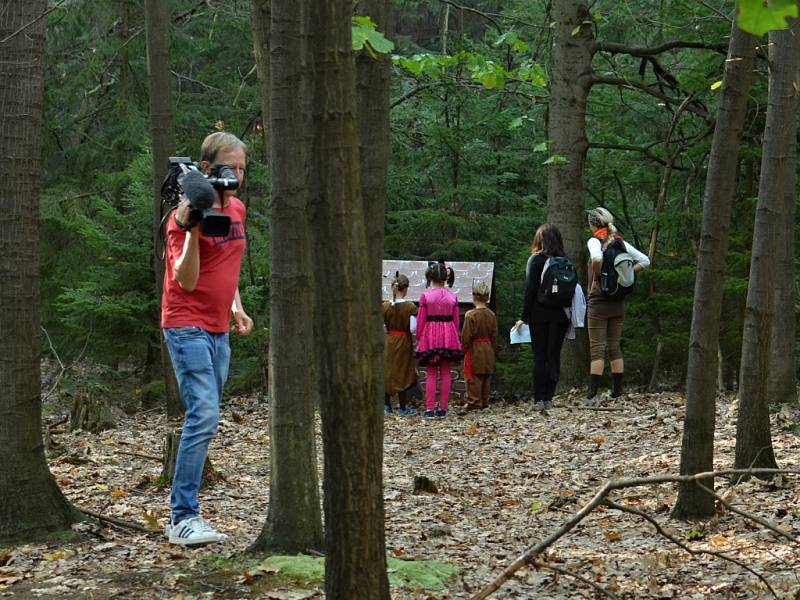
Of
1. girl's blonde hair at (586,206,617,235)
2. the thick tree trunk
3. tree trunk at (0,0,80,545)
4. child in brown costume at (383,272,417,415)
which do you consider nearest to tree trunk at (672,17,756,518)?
the thick tree trunk

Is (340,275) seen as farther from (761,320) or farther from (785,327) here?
(785,327)

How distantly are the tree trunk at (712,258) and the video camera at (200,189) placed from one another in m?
2.83

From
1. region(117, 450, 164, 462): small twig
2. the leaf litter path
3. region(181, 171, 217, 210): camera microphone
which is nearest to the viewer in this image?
the leaf litter path

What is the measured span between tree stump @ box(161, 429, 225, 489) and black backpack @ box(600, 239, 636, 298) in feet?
19.3

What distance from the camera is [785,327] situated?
11.0 meters

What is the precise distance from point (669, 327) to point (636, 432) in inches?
183

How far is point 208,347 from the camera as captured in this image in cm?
551

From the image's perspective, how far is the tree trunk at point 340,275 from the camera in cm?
329

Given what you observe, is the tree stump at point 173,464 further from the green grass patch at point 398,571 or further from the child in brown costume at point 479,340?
the child in brown costume at point 479,340

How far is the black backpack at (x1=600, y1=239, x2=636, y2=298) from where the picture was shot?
12.1 m

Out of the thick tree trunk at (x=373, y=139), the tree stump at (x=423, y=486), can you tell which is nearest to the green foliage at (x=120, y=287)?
the tree stump at (x=423, y=486)

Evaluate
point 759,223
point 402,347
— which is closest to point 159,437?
point 402,347

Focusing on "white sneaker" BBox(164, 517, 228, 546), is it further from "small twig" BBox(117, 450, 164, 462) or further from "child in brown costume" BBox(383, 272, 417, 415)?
"child in brown costume" BBox(383, 272, 417, 415)

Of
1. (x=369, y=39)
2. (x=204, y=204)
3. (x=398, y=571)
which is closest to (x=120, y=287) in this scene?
(x=204, y=204)
